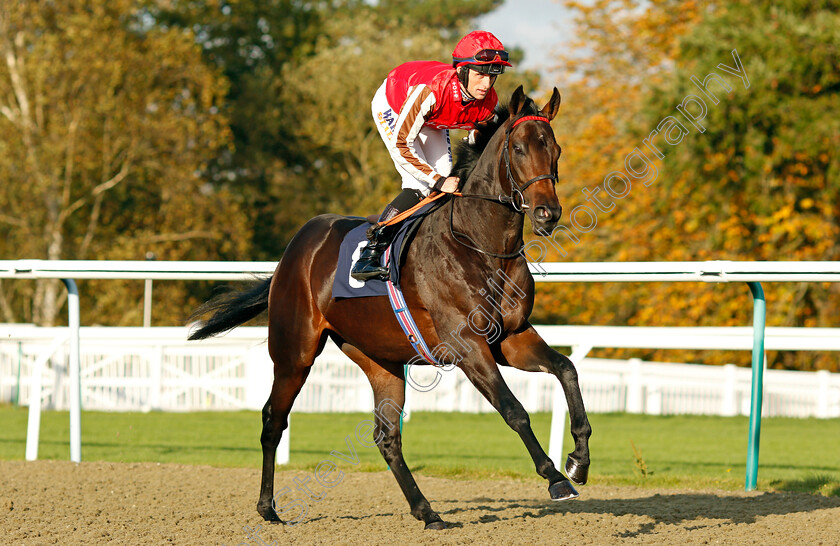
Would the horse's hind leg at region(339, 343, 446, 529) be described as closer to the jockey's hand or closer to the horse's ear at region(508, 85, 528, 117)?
the jockey's hand

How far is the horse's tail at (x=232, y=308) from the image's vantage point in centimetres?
549

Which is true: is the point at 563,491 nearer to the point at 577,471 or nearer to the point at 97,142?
the point at 577,471

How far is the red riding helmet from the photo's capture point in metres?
4.27

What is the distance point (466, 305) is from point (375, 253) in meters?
0.60

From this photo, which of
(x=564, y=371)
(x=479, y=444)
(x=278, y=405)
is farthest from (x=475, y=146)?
(x=479, y=444)

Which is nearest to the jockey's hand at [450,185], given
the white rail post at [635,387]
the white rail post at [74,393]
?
the white rail post at [74,393]

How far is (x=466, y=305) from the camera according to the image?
415 centimetres

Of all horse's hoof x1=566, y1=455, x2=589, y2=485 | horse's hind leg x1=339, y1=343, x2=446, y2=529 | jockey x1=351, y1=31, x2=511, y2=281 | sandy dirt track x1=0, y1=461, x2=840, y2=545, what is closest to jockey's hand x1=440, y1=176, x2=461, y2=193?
jockey x1=351, y1=31, x2=511, y2=281

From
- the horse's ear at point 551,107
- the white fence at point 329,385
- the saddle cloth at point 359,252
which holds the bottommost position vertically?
the white fence at point 329,385

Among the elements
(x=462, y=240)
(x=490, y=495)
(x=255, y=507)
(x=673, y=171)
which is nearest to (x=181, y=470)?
(x=255, y=507)

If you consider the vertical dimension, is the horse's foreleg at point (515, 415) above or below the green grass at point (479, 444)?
above

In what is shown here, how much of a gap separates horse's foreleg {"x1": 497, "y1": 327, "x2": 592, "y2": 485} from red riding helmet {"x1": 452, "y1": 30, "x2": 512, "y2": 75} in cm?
116

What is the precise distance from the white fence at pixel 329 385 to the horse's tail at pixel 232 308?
6.23 m

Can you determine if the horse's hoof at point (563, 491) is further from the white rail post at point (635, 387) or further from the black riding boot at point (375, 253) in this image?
the white rail post at point (635, 387)
